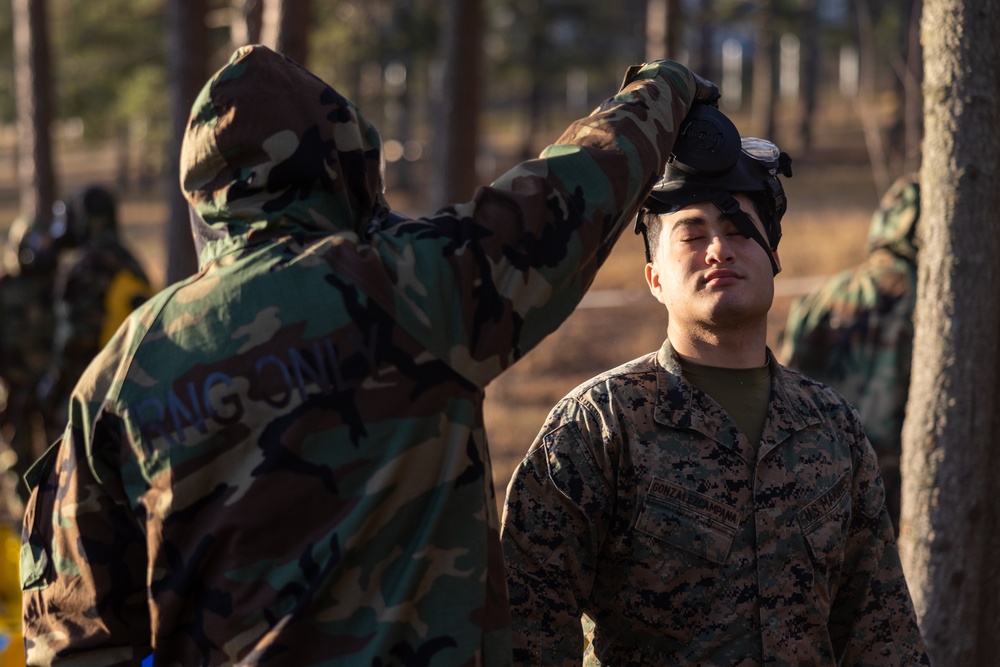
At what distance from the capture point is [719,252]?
9.39ft

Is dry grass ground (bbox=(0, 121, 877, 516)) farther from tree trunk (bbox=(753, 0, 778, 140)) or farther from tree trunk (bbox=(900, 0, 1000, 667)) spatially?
tree trunk (bbox=(900, 0, 1000, 667))

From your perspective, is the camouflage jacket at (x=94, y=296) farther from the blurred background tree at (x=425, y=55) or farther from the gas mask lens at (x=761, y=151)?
the blurred background tree at (x=425, y=55)

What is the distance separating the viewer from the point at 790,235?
21.4 m

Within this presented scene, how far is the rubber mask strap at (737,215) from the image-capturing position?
2.87 metres

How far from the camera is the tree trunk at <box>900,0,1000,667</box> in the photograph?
3783 millimetres

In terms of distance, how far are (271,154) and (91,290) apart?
240 inches

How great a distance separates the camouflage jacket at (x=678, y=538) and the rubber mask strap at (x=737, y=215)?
1.26 ft

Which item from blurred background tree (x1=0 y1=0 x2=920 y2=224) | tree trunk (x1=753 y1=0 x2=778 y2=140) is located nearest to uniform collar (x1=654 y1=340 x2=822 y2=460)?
blurred background tree (x1=0 y1=0 x2=920 y2=224)

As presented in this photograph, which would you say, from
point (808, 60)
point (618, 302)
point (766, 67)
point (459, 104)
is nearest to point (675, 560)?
point (459, 104)

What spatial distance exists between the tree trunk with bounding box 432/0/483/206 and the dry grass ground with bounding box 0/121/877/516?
8.48 ft

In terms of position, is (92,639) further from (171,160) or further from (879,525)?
(171,160)

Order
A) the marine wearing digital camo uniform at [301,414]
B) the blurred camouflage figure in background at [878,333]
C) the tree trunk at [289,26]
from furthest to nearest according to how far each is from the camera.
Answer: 1. the tree trunk at [289,26]
2. the blurred camouflage figure in background at [878,333]
3. the marine wearing digital camo uniform at [301,414]

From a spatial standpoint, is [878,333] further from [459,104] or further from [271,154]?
[459,104]

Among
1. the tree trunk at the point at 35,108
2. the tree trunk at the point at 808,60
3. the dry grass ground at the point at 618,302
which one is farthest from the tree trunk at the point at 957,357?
the tree trunk at the point at 808,60
